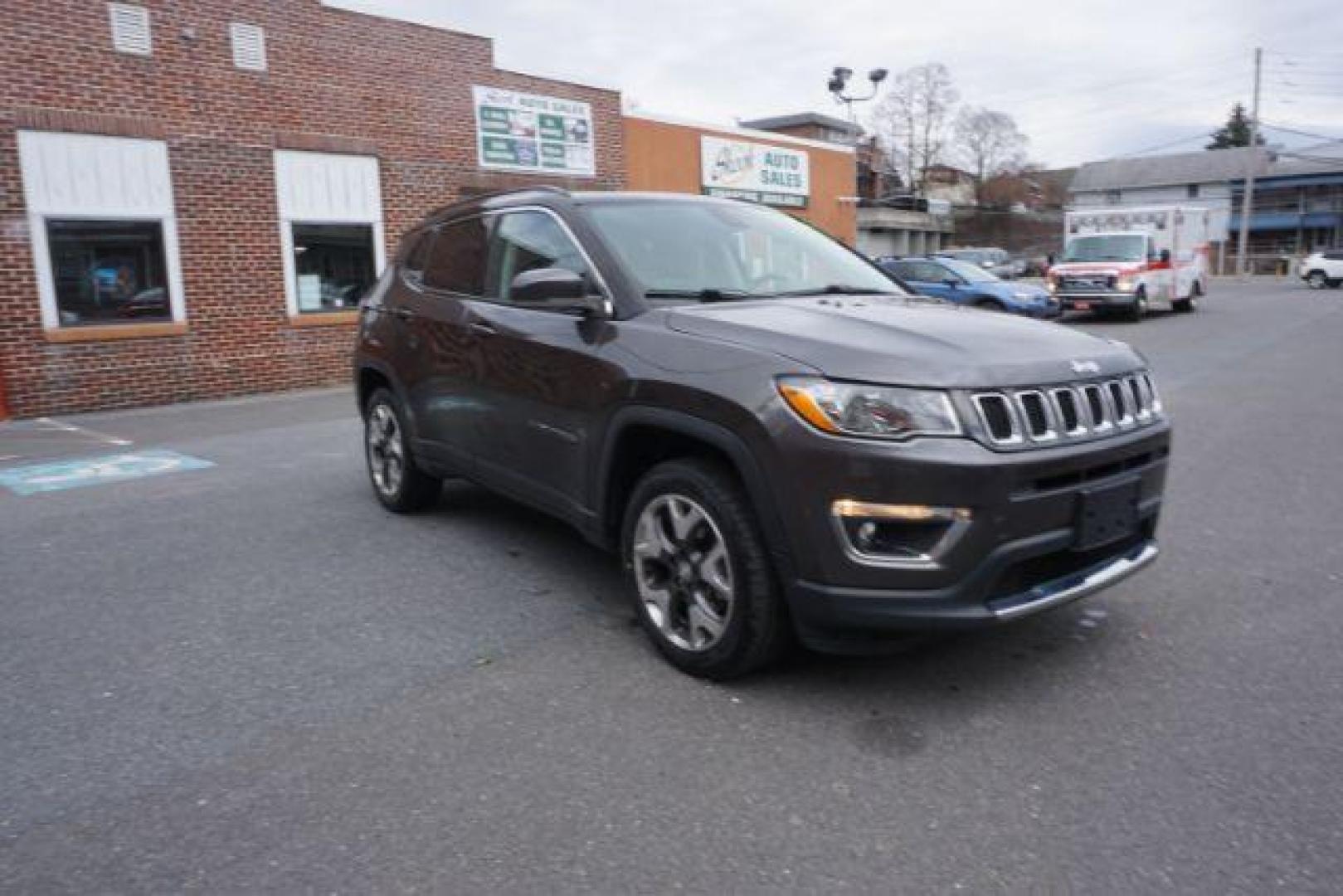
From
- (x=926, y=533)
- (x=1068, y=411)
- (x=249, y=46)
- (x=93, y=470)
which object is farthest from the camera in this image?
(x=249, y=46)

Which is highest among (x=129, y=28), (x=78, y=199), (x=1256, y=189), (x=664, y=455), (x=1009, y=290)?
(x=1256, y=189)

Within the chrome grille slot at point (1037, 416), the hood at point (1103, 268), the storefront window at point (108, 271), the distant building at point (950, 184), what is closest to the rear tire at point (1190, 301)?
the hood at point (1103, 268)

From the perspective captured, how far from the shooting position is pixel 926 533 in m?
3.03

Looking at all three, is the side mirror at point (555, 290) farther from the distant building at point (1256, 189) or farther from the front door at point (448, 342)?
the distant building at point (1256, 189)

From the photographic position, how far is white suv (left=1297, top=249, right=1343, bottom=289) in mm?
36938

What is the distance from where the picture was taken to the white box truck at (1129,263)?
20.8m

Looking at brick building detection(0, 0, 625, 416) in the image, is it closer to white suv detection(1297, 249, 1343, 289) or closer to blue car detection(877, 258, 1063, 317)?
blue car detection(877, 258, 1063, 317)

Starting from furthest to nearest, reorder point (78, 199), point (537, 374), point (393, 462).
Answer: point (78, 199) → point (393, 462) → point (537, 374)

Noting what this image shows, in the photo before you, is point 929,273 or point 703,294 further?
point 929,273

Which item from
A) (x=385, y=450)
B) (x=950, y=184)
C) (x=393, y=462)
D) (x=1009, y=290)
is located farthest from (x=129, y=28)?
(x=950, y=184)

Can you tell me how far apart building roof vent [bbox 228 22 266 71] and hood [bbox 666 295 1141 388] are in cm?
1103

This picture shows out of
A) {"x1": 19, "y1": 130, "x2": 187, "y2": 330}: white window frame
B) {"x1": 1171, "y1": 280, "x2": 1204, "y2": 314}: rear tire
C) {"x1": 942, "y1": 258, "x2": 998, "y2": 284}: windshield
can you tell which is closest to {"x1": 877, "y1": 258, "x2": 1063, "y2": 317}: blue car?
{"x1": 942, "y1": 258, "x2": 998, "y2": 284}: windshield

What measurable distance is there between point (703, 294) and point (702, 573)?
1.21m

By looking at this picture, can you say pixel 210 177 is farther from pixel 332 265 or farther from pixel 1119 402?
pixel 1119 402
